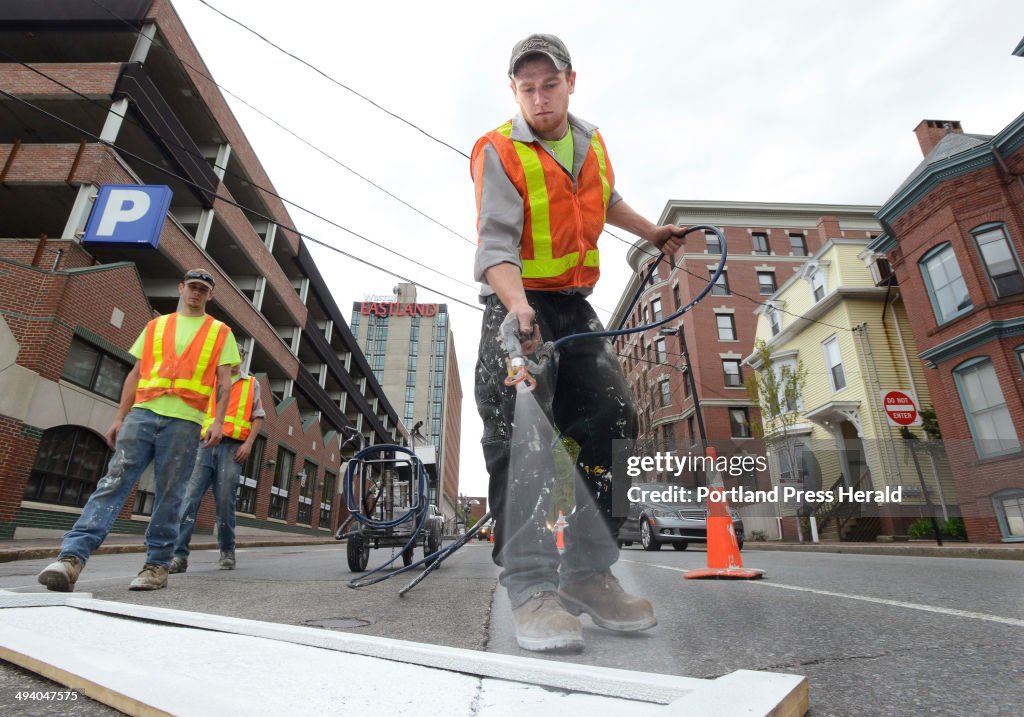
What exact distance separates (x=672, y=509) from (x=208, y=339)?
1114 cm

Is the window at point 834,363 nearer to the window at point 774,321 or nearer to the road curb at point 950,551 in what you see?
the window at point 774,321

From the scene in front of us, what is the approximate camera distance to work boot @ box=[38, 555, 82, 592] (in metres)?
2.93

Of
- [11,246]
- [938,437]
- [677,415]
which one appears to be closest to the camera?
[11,246]

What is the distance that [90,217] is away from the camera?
13281mm

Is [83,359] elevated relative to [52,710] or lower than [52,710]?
elevated

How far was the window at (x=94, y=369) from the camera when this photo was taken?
41.0 ft

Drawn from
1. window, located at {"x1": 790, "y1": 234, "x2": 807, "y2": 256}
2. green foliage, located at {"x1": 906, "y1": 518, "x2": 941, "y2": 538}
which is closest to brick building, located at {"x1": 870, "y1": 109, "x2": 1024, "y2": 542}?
green foliage, located at {"x1": 906, "y1": 518, "x2": 941, "y2": 538}

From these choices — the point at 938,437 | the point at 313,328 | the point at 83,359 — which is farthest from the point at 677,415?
the point at 83,359

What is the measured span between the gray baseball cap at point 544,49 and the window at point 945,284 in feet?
57.1

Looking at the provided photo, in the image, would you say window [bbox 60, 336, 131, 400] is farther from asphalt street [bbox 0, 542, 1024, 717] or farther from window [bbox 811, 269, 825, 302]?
window [bbox 811, 269, 825, 302]

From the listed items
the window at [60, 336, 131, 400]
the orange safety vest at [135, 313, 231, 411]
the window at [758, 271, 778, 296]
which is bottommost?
the orange safety vest at [135, 313, 231, 411]

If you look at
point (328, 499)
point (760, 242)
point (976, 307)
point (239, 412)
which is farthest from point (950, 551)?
point (328, 499)

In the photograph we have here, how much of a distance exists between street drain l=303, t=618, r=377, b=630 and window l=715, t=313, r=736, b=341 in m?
33.2

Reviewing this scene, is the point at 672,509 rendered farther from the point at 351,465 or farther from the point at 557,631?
the point at 557,631
